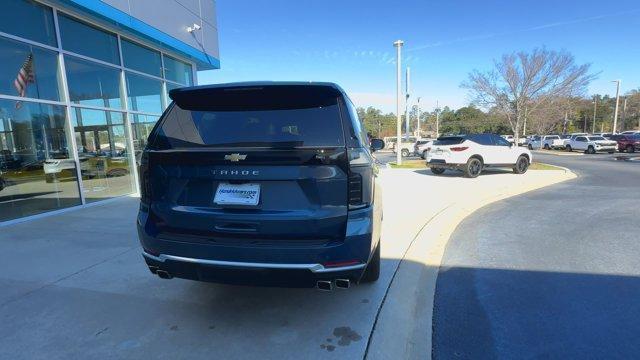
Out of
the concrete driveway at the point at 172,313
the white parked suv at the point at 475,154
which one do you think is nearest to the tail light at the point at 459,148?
the white parked suv at the point at 475,154

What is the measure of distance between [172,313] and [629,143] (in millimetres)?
35437

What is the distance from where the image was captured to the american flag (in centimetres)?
722

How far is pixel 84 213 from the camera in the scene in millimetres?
7324

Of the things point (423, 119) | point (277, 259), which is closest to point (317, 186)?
point (277, 259)

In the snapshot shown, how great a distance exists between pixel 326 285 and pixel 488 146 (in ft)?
39.8

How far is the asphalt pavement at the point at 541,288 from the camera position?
2646 mm

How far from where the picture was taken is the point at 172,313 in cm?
307

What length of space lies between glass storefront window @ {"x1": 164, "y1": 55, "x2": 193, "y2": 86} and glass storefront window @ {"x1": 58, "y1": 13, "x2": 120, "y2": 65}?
2230 millimetres

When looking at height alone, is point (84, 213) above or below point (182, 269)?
below

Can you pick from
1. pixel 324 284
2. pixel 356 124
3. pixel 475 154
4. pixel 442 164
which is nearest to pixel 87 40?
pixel 356 124

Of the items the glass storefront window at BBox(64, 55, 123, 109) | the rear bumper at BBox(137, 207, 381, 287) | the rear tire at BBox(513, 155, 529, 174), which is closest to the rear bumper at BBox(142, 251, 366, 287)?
the rear bumper at BBox(137, 207, 381, 287)

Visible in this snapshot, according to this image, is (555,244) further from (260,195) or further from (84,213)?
(84,213)

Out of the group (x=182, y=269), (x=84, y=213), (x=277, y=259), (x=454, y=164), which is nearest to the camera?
(x=277, y=259)

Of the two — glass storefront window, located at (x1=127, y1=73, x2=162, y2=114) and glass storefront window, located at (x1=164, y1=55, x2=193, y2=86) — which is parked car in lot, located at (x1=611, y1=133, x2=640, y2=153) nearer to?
glass storefront window, located at (x1=164, y1=55, x2=193, y2=86)
